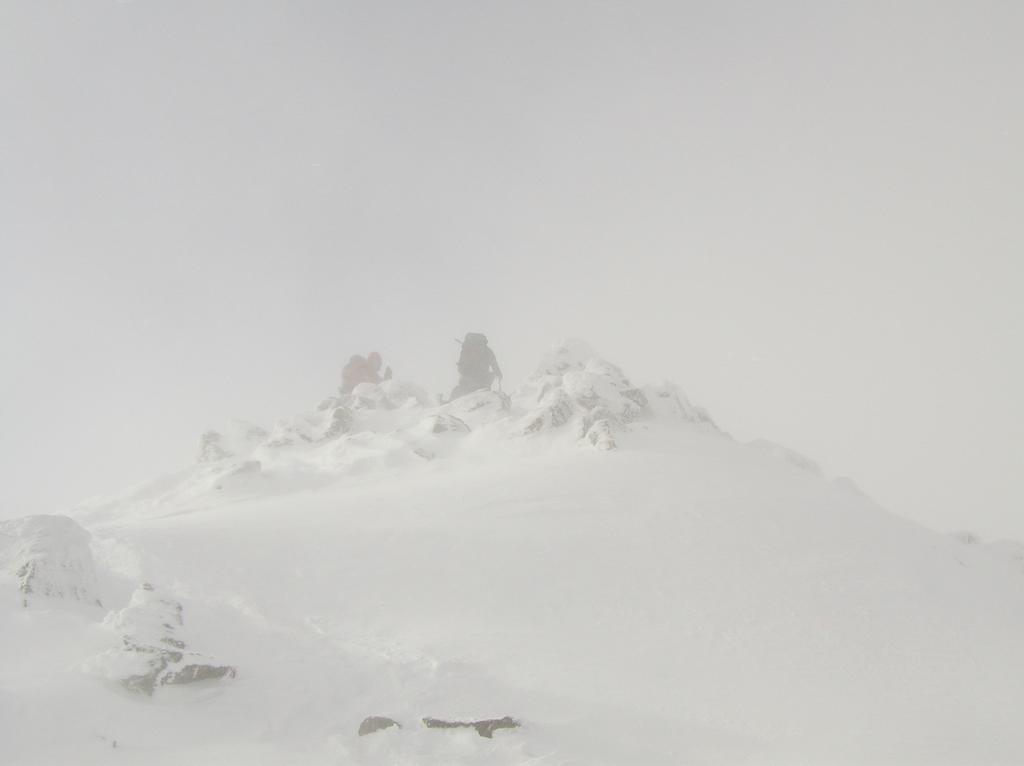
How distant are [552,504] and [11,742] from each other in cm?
1533

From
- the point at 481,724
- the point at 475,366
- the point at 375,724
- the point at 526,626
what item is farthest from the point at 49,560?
the point at 475,366

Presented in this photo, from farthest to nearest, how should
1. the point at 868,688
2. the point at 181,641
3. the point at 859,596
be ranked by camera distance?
the point at 859,596 < the point at 868,688 < the point at 181,641

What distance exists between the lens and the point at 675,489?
21859 millimetres

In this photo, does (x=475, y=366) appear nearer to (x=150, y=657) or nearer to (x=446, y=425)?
(x=446, y=425)

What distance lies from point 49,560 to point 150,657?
15.6 feet

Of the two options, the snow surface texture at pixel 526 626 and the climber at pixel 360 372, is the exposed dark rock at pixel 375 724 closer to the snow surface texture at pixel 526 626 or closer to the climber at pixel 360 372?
the snow surface texture at pixel 526 626

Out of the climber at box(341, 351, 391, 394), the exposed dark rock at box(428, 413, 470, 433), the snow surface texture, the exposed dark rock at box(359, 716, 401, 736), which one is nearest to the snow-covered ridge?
the exposed dark rock at box(428, 413, 470, 433)

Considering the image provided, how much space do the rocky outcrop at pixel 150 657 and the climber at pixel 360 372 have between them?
40.1 metres

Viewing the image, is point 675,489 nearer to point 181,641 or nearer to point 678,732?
point 678,732

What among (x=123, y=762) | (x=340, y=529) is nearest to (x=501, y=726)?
(x=123, y=762)

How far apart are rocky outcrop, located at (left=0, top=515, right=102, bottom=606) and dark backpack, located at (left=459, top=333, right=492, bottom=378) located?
3050 cm

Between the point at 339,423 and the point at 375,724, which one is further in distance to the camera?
the point at 339,423

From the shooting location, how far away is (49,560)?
12953mm

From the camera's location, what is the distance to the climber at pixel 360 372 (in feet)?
169
